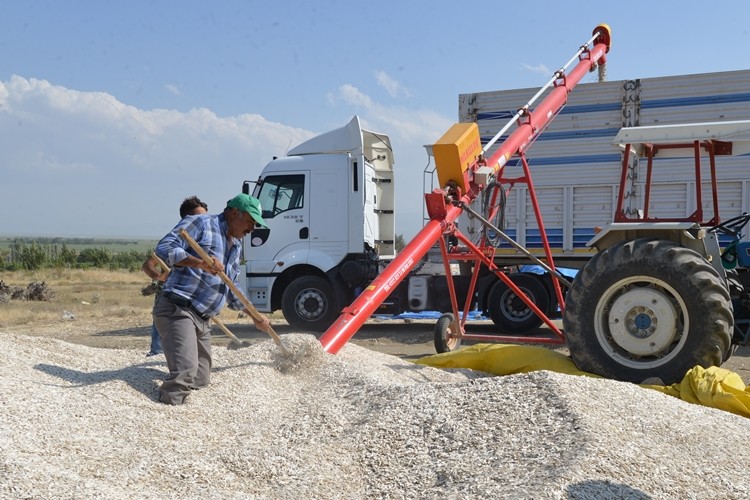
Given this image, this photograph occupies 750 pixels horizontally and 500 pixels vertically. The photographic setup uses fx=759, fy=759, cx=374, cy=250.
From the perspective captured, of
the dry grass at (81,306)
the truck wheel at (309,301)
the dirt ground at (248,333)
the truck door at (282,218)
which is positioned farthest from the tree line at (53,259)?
the truck wheel at (309,301)

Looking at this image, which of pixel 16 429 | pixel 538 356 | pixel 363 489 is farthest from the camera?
pixel 538 356

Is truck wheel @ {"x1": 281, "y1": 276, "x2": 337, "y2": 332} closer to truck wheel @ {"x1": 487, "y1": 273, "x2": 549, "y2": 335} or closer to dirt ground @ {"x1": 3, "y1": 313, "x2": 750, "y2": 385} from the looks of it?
dirt ground @ {"x1": 3, "y1": 313, "x2": 750, "y2": 385}

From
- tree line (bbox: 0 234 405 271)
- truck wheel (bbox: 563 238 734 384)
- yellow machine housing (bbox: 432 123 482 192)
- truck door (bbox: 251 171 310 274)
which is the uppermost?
yellow machine housing (bbox: 432 123 482 192)

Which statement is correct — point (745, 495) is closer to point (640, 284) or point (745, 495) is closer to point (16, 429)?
point (640, 284)

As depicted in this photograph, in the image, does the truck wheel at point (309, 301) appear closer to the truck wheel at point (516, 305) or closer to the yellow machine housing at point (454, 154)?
the truck wheel at point (516, 305)

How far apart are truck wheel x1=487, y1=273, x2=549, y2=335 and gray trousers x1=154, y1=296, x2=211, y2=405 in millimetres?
6715

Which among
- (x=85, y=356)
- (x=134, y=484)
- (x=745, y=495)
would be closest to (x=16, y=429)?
(x=134, y=484)

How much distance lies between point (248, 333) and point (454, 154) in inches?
259

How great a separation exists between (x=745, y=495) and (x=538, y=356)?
3402mm

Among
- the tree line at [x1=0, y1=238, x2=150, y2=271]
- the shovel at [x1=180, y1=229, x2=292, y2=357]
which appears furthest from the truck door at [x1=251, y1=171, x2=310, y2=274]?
the tree line at [x1=0, y1=238, x2=150, y2=271]

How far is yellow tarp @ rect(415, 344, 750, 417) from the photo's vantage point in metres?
5.32

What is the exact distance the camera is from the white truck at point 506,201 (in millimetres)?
10852

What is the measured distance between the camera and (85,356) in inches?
260

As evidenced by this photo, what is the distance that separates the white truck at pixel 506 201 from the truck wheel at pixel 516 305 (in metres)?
0.02
